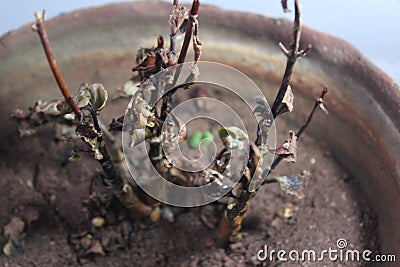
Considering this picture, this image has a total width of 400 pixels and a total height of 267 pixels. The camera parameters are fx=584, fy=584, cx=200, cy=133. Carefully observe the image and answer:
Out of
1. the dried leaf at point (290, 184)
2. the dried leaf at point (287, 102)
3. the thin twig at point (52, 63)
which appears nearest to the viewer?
the thin twig at point (52, 63)

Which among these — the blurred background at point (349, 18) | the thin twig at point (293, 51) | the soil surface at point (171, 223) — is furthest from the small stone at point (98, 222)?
the blurred background at point (349, 18)

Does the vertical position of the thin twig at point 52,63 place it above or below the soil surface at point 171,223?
above

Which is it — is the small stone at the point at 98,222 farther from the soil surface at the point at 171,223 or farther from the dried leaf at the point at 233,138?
the dried leaf at the point at 233,138

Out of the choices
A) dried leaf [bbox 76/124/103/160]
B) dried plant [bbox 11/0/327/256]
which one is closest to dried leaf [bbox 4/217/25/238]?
dried plant [bbox 11/0/327/256]

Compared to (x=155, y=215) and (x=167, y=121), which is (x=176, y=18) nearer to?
(x=167, y=121)

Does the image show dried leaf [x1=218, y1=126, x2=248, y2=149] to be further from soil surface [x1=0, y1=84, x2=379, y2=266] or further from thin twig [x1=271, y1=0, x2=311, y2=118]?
soil surface [x1=0, y1=84, x2=379, y2=266]

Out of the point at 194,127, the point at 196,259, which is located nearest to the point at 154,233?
the point at 196,259
